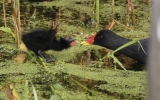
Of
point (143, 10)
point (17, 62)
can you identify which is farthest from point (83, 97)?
point (143, 10)

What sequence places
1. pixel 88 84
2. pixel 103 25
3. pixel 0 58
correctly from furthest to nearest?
pixel 103 25 < pixel 0 58 < pixel 88 84

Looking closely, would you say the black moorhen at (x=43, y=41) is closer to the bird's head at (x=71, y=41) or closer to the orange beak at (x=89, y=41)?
the bird's head at (x=71, y=41)

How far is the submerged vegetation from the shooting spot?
8.17ft

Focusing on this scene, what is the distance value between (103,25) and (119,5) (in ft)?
2.74

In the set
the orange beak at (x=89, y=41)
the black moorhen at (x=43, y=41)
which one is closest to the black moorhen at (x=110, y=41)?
the orange beak at (x=89, y=41)

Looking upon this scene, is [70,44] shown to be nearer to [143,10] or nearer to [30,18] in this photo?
[30,18]

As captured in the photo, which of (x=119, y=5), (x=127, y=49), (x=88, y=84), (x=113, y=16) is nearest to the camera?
(x=88, y=84)

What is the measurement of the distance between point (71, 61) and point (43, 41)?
27 cm

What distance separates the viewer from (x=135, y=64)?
127 inches

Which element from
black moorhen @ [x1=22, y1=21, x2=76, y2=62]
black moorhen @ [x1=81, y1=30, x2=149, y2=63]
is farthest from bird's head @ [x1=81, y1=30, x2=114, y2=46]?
black moorhen @ [x1=22, y1=21, x2=76, y2=62]

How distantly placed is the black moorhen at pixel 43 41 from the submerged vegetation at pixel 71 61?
7 cm

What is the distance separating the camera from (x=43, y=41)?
317cm

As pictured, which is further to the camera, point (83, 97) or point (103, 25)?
point (103, 25)

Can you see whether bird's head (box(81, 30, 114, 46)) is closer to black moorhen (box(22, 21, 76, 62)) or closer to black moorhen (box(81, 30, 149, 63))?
black moorhen (box(81, 30, 149, 63))
